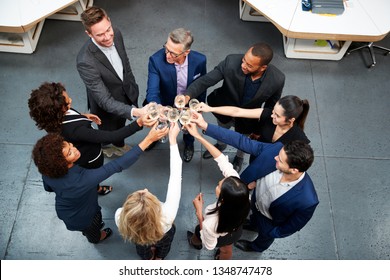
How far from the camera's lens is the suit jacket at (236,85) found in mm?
2902

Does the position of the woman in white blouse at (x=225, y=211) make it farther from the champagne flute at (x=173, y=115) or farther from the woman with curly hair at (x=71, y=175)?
the woman with curly hair at (x=71, y=175)

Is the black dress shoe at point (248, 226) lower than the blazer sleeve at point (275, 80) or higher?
lower

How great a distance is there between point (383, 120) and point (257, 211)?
228 cm

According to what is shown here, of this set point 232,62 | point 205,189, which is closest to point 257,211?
point 205,189

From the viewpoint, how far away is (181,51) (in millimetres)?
2748

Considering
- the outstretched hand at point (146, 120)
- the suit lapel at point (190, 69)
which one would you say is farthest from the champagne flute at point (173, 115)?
the suit lapel at point (190, 69)

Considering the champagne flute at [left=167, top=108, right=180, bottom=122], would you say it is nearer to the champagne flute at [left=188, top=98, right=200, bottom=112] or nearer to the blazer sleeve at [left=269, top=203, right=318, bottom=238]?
the champagne flute at [left=188, top=98, right=200, bottom=112]

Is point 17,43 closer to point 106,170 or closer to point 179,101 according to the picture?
point 179,101

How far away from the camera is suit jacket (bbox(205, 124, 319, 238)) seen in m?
2.36

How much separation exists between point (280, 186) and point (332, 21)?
2671 millimetres

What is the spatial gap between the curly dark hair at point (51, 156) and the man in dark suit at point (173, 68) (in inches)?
39.3

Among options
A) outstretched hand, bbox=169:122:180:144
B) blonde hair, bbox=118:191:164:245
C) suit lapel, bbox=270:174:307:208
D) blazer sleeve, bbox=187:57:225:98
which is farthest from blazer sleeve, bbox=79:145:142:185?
suit lapel, bbox=270:174:307:208

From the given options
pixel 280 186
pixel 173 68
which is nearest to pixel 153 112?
pixel 173 68

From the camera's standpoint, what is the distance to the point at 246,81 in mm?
2938
